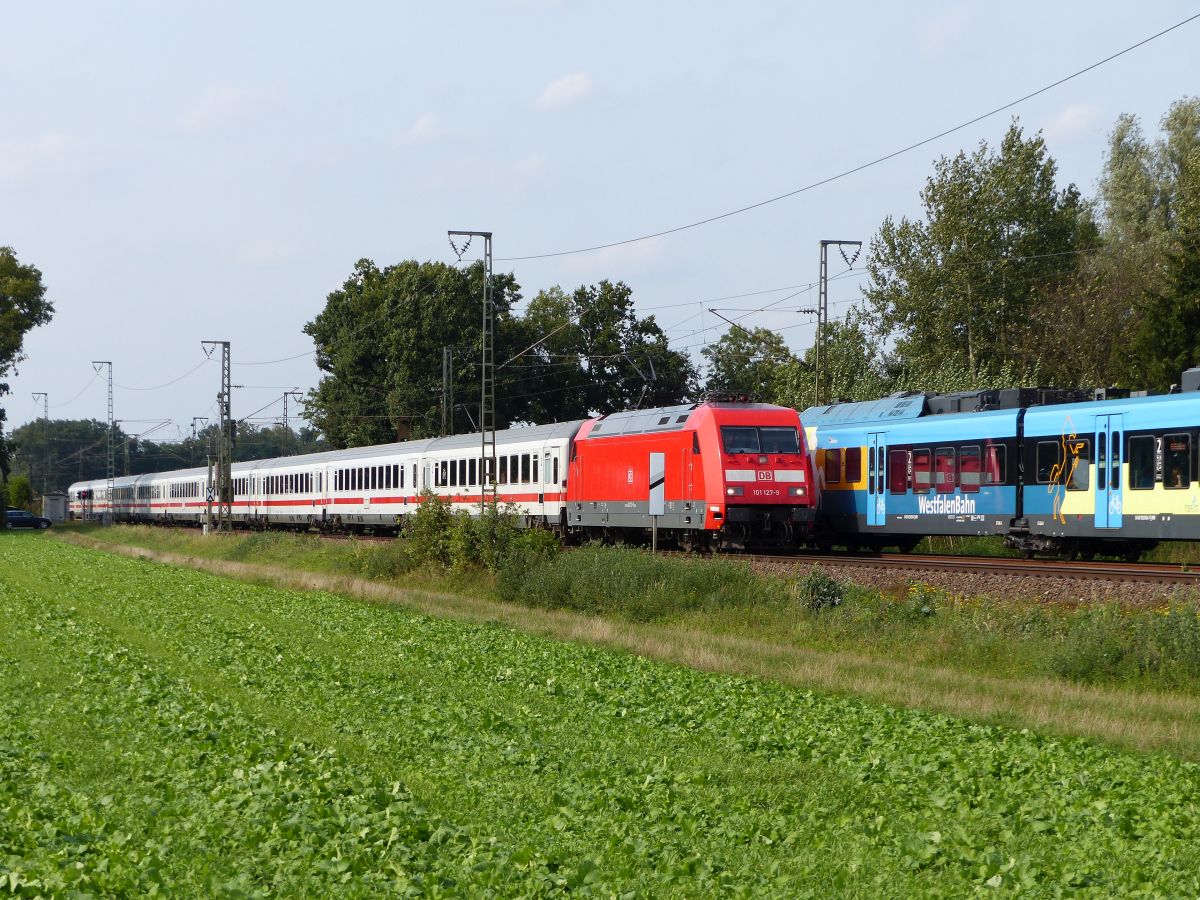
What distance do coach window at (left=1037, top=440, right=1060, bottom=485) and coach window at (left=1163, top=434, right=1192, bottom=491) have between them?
295 cm

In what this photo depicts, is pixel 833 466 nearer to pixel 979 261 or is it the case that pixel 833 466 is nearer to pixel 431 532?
pixel 431 532

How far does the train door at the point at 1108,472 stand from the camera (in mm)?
25453

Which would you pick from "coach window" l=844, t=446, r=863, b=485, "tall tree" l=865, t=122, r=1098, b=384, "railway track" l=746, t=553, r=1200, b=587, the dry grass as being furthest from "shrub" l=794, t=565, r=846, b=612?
"tall tree" l=865, t=122, r=1098, b=384

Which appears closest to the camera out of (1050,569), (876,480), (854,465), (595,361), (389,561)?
(1050,569)

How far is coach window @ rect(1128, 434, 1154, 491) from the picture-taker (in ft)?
81.0

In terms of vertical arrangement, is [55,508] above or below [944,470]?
below

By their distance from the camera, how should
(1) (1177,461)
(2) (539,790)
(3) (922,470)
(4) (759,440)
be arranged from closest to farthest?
(2) (539,790) → (1) (1177,461) → (4) (759,440) → (3) (922,470)

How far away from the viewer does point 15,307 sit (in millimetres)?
69750

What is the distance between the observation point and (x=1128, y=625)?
17.3 meters

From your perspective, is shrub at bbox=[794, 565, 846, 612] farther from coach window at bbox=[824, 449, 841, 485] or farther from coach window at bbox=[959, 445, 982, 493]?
coach window at bbox=[824, 449, 841, 485]

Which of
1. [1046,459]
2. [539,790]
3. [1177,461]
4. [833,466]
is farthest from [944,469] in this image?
[539,790]

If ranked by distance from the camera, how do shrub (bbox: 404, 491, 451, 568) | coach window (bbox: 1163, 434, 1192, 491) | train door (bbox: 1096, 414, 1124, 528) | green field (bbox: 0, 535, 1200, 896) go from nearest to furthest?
green field (bbox: 0, 535, 1200, 896) → coach window (bbox: 1163, 434, 1192, 491) → train door (bbox: 1096, 414, 1124, 528) → shrub (bbox: 404, 491, 451, 568)

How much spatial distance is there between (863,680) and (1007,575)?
253 inches

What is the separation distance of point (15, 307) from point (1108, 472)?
6021 cm
